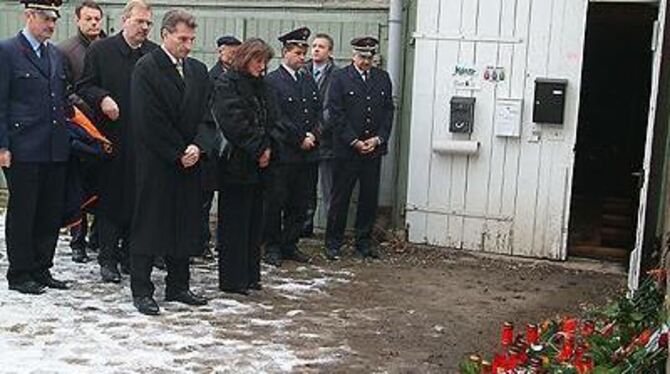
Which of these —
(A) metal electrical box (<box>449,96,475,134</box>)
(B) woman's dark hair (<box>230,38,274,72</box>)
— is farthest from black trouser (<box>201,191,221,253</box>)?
(A) metal electrical box (<box>449,96,475,134</box>)

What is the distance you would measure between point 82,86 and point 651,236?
3687 millimetres

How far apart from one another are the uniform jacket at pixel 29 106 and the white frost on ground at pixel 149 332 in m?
0.90

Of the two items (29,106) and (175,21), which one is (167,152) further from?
(29,106)

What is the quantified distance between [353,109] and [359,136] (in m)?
0.21

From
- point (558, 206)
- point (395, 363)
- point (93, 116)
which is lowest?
point (395, 363)

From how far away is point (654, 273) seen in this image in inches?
196

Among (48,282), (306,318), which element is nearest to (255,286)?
(306,318)

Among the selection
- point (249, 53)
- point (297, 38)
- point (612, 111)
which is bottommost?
point (612, 111)

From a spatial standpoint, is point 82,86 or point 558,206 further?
point 558,206

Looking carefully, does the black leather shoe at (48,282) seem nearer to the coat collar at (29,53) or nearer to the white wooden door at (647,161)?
the coat collar at (29,53)

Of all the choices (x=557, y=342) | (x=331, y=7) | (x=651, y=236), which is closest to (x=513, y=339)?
(x=557, y=342)

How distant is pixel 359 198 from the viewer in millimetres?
7512

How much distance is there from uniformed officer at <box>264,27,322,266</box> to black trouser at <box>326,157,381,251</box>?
0.26m

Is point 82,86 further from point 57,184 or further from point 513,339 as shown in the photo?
point 513,339
